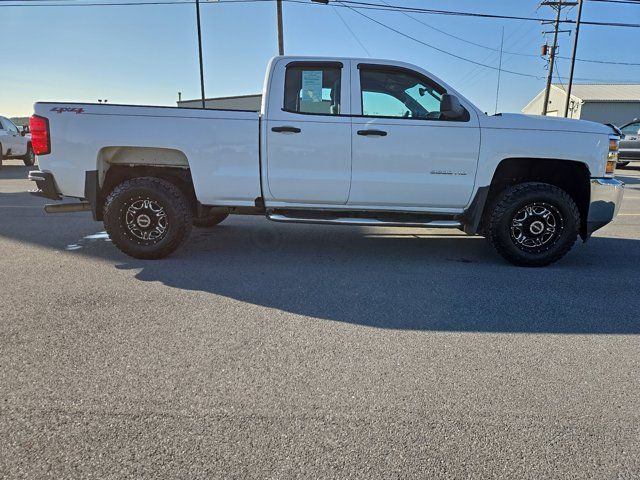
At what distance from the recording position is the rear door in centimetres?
471

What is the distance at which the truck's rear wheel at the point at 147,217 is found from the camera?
4.88 metres

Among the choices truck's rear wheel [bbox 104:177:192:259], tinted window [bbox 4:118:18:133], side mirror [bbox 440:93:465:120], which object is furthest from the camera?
tinted window [bbox 4:118:18:133]

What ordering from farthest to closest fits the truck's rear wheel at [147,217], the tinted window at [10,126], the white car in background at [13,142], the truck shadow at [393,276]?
the tinted window at [10,126] → the white car in background at [13,142] → the truck's rear wheel at [147,217] → the truck shadow at [393,276]

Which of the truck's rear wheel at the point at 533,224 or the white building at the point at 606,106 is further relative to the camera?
the white building at the point at 606,106

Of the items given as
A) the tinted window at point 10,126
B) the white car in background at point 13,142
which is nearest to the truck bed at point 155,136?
the white car in background at point 13,142

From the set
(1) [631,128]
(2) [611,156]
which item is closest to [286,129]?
(2) [611,156]

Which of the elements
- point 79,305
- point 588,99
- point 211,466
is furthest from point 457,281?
Result: point 588,99

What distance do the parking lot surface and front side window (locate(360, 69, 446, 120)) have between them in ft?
5.61

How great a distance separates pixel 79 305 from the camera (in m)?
3.74

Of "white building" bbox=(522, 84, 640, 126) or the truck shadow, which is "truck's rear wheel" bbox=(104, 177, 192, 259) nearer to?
the truck shadow

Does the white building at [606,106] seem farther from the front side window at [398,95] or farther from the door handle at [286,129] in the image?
the door handle at [286,129]

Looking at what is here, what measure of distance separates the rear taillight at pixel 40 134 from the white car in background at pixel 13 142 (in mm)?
14049

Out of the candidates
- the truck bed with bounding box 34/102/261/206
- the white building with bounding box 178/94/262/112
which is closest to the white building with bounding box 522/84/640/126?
the white building with bounding box 178/94/262/112

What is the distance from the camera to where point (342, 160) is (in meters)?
4.77
